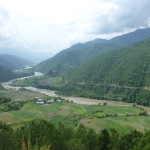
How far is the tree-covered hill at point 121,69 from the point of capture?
364 feet

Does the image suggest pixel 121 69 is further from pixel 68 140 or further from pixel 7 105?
pixel 68 140

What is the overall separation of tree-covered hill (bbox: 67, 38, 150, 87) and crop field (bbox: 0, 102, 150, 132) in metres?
33.3

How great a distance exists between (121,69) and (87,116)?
2558 inches

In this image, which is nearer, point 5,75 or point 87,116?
point 87,116

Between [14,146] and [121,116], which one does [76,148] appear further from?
[121,116]

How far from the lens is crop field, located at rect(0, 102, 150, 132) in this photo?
190 ft

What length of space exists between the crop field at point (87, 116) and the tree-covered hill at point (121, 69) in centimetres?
3332

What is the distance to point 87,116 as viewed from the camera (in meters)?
67.6

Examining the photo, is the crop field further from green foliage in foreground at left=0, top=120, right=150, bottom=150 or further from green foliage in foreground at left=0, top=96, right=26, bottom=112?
green foliage in foreground at left=0, top=120, right=150, bottom=150

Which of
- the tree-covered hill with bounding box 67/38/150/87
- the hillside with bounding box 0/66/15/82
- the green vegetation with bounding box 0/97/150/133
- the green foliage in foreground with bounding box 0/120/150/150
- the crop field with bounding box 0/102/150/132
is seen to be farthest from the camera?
the hillside with bounding box 0/66/15/82

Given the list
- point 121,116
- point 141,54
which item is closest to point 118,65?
point 141,54

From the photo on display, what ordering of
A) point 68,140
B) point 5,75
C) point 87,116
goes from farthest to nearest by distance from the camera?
point 5,75
point 87,116
point 68,140

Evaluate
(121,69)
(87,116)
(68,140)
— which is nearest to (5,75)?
(121,69)

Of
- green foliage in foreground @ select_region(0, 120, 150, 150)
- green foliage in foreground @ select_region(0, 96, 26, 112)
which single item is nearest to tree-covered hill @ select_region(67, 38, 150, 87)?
green foliage in foreground @ select_region(0, 96, 26, 112)
